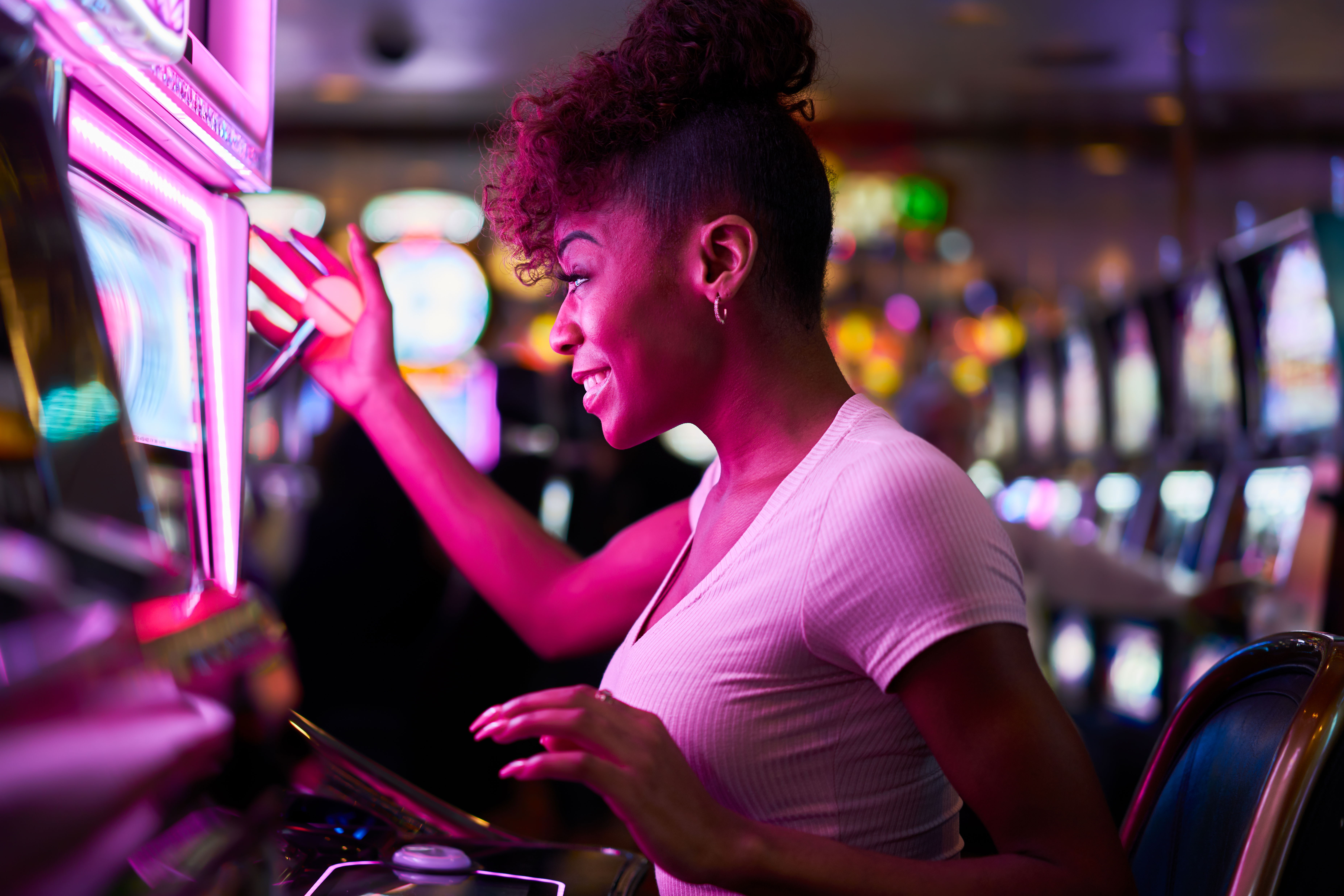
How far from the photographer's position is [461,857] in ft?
3.24

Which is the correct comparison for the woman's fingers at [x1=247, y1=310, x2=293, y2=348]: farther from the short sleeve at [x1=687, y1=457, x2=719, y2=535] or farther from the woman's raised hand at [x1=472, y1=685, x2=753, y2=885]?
the woman's raised hand at [x1=472, y1=685, x2=753, y2=885]

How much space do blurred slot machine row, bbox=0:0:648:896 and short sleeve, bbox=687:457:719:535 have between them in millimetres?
339

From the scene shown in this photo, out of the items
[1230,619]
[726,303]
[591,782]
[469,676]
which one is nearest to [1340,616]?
[1230,619]

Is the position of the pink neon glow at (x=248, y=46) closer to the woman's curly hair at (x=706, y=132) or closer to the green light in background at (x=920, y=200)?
the woman's curly hair at (x=706, y=132)

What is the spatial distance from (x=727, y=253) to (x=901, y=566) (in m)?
0.30

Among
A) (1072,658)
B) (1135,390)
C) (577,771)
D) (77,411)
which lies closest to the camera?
(77,411)

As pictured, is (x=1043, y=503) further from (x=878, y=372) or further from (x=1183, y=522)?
(x=878, y=372)

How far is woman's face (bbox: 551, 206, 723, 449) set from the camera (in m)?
0.96

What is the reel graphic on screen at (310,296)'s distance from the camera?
1225 millimetres

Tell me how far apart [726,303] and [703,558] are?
239 mm

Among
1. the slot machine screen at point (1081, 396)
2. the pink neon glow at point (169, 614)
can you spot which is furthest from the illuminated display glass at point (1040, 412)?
the pink neon glow at point (169, 614)

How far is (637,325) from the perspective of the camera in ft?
3.17

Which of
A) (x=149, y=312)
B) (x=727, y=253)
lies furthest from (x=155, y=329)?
(x=727, y=253)

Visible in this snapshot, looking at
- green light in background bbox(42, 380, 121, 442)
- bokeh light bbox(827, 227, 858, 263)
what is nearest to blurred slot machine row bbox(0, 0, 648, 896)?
green light in background bbox(42, 380, 121, 442)
